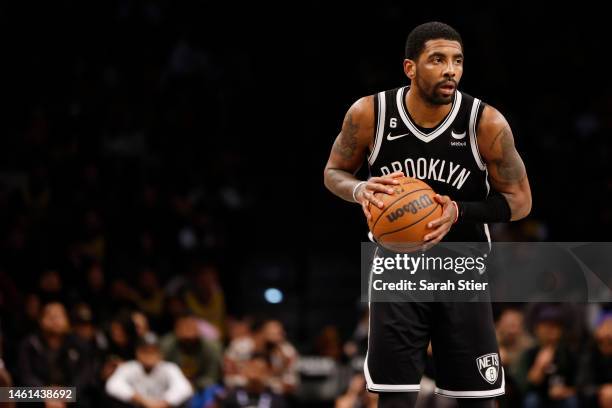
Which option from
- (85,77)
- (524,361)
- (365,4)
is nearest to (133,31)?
(85,77)

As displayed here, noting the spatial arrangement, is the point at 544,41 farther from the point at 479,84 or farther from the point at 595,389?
the point at 595,389

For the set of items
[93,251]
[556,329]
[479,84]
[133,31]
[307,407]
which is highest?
[133,31]

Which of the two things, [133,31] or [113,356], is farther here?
[133,31]

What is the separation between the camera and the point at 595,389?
830 centimetres

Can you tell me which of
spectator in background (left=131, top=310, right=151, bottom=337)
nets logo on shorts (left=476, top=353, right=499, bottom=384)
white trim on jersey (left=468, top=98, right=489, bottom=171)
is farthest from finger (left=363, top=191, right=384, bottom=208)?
spectator in background (left=131, top=310, right=151, bottom=337)

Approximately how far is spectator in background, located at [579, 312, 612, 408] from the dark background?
2.53m

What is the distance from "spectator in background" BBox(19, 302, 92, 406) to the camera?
884cm

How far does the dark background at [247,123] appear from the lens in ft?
37.7

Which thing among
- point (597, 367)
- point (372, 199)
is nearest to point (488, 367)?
point (372, 199)

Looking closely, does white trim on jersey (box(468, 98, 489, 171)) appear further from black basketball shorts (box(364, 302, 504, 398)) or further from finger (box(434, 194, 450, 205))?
black basketball shorts (box(364, 302, 504, 398))

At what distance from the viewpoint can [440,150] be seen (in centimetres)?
514

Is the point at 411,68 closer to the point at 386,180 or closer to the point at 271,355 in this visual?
the point at 386,180

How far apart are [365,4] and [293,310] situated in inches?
155

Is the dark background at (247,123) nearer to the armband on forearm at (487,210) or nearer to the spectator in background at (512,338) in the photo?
the spectator in background at (512,338)
